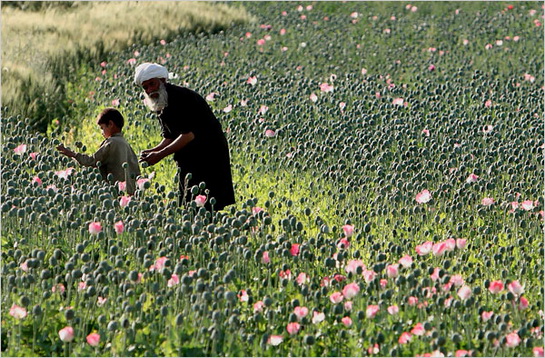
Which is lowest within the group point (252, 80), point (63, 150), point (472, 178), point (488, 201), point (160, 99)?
point (252, 80)

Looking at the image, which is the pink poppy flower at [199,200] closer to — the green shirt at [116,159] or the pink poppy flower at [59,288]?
the green shirt at [116,159]

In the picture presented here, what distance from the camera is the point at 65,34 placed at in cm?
1402

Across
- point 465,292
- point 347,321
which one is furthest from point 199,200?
point 465,292

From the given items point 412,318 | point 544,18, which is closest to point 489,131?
point 412,318

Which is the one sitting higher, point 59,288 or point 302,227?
point 59,288

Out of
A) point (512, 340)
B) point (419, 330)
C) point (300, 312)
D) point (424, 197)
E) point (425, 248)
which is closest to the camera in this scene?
point (512, 340)

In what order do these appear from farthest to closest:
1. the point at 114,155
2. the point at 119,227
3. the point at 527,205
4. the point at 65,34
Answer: the point at 65,34, the point at 114,155, the point at 527,205, the point at 119,227

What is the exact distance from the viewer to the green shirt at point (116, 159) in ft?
23.6

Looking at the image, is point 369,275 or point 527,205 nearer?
point 369,275

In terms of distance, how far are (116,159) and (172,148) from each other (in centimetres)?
55

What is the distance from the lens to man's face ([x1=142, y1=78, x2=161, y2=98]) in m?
6.87

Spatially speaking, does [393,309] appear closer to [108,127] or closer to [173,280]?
[173,280]

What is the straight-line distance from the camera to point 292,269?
5676 millimetres

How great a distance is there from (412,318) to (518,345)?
1.77 feet
